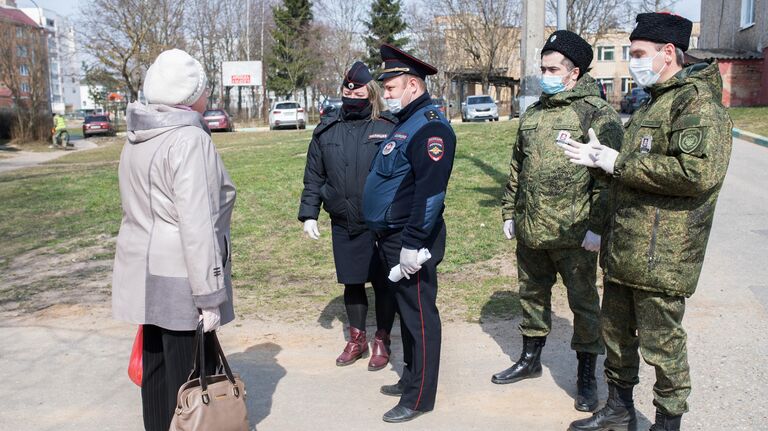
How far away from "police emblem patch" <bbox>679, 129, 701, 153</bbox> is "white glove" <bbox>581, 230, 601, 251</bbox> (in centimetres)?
86

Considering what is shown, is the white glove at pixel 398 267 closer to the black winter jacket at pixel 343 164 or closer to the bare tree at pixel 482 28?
the black winter jacket at pixel 343 164

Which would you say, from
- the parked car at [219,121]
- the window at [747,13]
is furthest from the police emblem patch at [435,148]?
the parked car at [219,121]

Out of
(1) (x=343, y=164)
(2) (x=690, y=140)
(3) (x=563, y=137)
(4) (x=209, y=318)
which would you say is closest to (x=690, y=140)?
(2) (x=690, y=140)

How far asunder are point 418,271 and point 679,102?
154cm

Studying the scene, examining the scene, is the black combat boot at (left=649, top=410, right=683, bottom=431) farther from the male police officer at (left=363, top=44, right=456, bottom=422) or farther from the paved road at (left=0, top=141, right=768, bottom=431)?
the male police officer at (left=363, top=44, right=456, bottom=422)

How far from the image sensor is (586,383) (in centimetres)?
405

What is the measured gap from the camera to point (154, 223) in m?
3.21

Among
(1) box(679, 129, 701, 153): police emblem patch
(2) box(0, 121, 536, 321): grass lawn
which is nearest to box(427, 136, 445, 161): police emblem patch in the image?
(1) box(679, 129, 701, 153): police emblem patch

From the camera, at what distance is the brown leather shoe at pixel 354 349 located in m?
4.80

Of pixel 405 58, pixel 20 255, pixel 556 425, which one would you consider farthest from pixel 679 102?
pixel 20 255

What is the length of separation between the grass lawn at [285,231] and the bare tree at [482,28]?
125ft

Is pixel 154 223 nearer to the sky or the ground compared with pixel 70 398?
nearer to the sky

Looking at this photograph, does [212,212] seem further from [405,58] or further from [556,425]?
[556,425]

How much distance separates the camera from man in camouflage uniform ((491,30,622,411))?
3.97 metres
